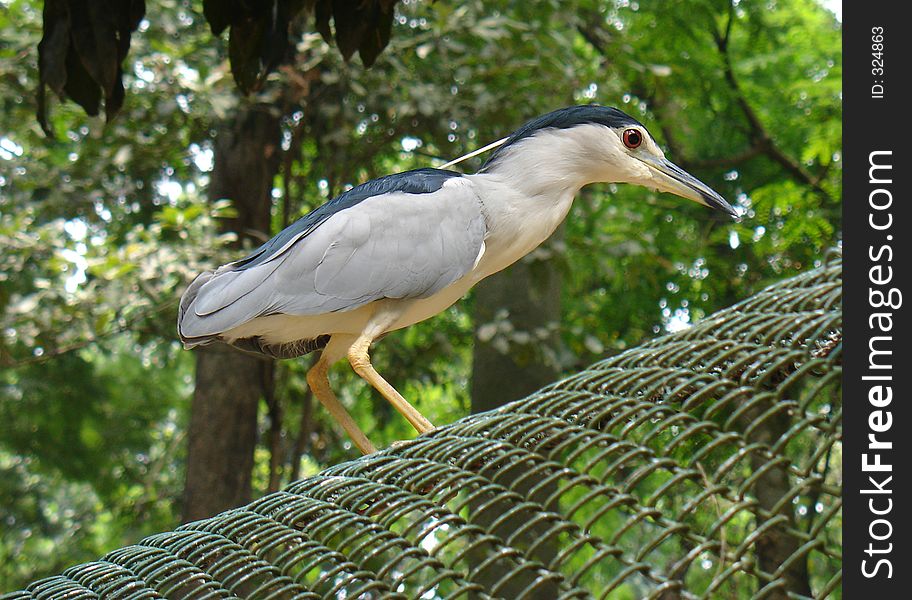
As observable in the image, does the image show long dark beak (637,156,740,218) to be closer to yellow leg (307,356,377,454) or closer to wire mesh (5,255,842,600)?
yellow leg (307,356,377,454)

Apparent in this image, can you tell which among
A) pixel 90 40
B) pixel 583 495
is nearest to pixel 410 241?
pixel 90 40

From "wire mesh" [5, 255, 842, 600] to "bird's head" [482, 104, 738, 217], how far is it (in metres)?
1.40

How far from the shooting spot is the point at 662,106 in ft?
21.9

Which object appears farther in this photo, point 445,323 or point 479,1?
point 445,323

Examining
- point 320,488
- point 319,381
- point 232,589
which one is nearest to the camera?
point 232,589

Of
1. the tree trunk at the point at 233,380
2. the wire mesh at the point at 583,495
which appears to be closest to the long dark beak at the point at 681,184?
the wire mesh at the point at 583,495

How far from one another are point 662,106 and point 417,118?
2.03 m

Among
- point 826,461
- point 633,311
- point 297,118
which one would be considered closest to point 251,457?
point 297,118

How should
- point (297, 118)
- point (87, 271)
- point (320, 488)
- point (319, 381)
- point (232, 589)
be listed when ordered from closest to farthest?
point (232, 589)
point (320, 488)
point (319, 381)
point (87, 271)
point (297, 118)

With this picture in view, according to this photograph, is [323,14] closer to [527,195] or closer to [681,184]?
[527,195]

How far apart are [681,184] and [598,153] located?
10.5 inches

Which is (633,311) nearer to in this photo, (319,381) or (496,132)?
(496,132)

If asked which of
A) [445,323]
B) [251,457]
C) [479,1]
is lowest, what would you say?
[251,457]

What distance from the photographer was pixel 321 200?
6617 millimetres
